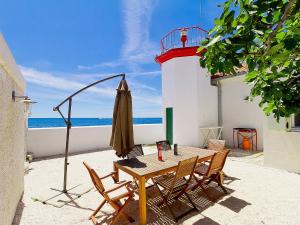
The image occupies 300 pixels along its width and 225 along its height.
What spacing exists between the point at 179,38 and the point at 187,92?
3.19 m

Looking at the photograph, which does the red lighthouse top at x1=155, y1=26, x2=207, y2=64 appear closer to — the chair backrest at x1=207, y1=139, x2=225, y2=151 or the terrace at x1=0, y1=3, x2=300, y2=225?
the terrace at x1=0, y1=3, x2=300, y2=225

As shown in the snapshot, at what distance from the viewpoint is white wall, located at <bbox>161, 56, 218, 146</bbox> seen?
9766mm

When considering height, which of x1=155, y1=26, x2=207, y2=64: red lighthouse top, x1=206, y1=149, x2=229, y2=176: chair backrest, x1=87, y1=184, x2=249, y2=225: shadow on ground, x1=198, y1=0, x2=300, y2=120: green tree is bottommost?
x1=87, y1=184, x2=249, y2=225: shadow on ground

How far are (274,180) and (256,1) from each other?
563 cm

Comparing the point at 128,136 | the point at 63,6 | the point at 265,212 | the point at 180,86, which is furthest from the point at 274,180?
the point at 63,6

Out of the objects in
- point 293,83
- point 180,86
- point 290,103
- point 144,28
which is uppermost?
point 144,28

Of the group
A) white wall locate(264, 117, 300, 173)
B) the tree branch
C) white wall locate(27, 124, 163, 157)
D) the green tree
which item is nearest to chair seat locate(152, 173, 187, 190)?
the green tree

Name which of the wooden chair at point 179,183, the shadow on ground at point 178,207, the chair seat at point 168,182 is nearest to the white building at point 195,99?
the shadow on ground at point 178,207

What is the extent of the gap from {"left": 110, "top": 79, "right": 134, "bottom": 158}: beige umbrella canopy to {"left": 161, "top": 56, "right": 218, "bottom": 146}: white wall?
20.2 ft

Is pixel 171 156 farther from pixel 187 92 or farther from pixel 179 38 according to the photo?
pixel 179 38

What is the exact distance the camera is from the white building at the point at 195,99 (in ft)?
31.9

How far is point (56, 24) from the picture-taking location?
11555 millimetres

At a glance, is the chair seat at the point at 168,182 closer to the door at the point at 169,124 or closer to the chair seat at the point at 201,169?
the chair seat at the point at 201,169

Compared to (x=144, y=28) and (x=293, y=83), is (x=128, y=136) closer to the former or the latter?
(x=293, y=83)
